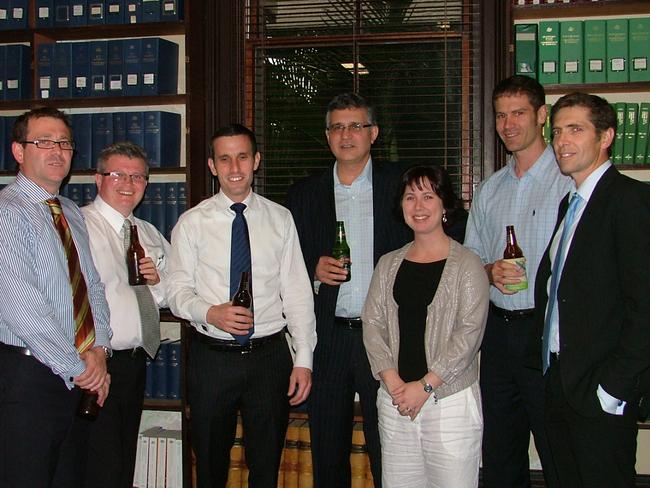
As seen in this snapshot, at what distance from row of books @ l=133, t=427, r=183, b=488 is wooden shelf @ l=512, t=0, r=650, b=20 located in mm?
2983

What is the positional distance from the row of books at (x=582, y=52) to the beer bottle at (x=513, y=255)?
3.91 feet

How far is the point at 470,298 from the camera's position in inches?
100.0

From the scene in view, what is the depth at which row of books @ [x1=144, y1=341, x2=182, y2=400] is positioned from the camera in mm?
3844

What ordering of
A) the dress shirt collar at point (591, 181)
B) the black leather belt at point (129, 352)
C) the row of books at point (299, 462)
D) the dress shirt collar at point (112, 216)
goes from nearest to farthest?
the dress shirt collar at point (591, 181) → the black leather belt at point (129, 352) → the dress shirt collar at point (112, 216) → the row of books at point (299, 462)

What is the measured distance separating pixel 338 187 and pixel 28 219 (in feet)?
4.22

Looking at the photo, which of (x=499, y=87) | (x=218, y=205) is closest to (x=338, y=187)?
(x=218, y=205)

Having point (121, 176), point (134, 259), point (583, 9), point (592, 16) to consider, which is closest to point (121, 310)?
point (134, 259)

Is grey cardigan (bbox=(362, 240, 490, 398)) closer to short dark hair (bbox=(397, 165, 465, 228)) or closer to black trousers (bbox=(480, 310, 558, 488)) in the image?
short dark hair (bbox=(397, 165, 465, 228))

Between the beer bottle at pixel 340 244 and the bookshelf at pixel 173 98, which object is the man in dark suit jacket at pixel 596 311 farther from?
the bookshelf at pixel 173 98

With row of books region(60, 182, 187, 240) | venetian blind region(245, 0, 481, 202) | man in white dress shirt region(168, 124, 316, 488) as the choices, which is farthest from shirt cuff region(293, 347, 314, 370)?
venetian blind region(245, 0, 481, 202)

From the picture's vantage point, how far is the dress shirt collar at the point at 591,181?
7.66ft

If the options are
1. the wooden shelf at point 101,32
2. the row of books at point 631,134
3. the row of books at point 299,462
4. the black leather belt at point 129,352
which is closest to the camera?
the black leather belt at point 129,352

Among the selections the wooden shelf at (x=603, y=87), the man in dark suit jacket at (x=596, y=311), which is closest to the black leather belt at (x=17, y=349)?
the man in dark suit jacket at (x=596, y=311)

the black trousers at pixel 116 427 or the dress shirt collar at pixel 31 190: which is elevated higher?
the dress shirt collar at pixel 31 190
